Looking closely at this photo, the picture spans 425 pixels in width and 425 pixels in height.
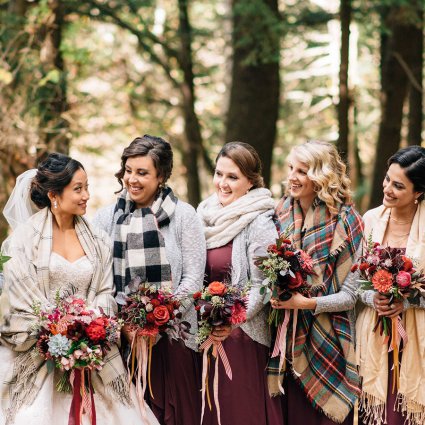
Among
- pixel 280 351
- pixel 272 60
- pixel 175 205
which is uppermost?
pixel 272 60

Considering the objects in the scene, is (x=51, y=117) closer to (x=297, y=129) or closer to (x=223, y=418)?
(x=223, y=418)

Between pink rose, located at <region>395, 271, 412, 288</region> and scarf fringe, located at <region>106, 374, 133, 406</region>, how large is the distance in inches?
77.4

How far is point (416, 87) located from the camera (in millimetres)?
11281

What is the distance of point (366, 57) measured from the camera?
1753 centimetres

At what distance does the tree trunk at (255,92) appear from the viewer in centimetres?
1011

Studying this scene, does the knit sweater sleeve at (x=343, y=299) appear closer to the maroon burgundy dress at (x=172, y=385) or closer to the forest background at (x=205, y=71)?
the maroon burgundy dress at (x=172, y=385)

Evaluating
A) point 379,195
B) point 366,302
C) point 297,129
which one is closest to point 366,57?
point 297,129

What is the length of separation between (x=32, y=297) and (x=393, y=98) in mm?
7931

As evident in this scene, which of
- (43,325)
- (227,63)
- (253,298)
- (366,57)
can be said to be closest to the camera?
(43,325)

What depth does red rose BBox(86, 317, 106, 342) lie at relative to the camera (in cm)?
471

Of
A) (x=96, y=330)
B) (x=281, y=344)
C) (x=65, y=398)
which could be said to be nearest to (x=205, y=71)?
(x=281, y=344)

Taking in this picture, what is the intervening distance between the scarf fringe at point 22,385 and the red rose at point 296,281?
69.3 inches

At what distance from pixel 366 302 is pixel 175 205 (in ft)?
5.07

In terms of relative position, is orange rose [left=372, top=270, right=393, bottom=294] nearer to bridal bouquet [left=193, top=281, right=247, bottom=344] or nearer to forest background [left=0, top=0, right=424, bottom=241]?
bridal bouquet [left=193, top=281, right=247, bottom=344]
